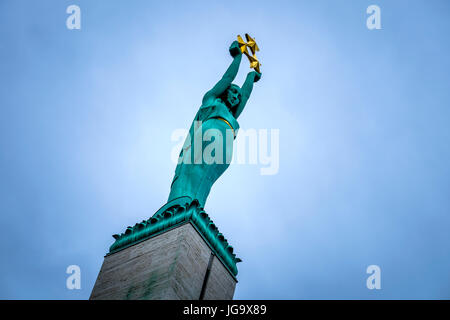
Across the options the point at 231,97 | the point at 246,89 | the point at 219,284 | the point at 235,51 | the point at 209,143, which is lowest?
the point at 219,284

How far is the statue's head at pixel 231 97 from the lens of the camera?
2095 cm

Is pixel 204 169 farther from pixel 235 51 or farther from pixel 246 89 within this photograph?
pixel 235 51

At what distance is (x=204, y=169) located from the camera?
18.6 meters

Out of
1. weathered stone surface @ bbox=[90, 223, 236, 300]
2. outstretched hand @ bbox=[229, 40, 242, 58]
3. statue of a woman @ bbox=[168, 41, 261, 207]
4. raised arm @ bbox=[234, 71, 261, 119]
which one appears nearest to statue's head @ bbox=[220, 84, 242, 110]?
statue of a woman @ bbox=[168, 41, 261, 207]

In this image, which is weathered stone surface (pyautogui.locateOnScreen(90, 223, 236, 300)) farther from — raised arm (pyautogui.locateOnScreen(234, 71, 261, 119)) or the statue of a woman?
raised arm (pyautogui.locateOnScreen(234, 71, 261, 119))

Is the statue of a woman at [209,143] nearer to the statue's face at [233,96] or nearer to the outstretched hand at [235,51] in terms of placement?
the statue's face at [233,96]

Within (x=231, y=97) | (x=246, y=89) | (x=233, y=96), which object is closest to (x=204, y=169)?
(x=231, y=97)

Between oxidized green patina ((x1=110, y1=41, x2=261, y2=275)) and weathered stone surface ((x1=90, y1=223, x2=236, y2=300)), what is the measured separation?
295 millimetres

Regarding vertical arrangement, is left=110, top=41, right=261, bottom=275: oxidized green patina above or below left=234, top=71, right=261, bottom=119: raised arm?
below

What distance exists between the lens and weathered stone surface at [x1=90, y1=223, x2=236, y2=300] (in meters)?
14.5

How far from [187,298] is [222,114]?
704 centimetres

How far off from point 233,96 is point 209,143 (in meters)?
2.74
